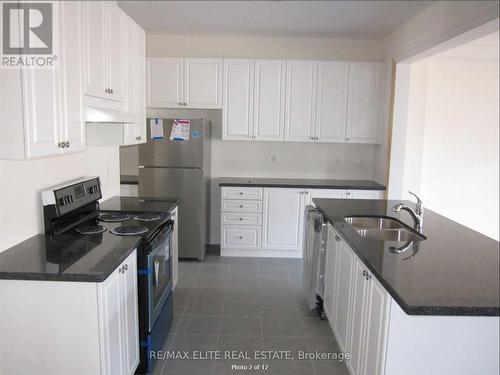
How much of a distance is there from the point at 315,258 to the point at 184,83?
2505 millimetres

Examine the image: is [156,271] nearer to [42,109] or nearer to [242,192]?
[42,109]

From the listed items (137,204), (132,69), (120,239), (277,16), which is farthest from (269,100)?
(120,239)

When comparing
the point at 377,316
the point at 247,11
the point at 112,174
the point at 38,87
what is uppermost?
the point at 247,11

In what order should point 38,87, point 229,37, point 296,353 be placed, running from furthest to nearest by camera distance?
point 229,37, point 296,353, point 38,87

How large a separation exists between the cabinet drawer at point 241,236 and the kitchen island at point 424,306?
2.24 meters

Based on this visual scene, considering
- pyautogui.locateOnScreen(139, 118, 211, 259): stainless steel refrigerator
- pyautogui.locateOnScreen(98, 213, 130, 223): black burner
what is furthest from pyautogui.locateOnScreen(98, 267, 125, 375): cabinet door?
pyautogui.locateOnScreen(139, 118, 211, 259): stainless steel refrigerator

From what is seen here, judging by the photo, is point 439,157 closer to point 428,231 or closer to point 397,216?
point 397,216

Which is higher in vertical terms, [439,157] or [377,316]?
[439,157]

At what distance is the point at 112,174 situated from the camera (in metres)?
3.29

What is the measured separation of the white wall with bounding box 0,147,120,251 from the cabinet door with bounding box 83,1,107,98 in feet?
1.66

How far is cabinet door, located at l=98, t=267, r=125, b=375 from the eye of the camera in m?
1.73

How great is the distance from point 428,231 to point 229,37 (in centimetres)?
329

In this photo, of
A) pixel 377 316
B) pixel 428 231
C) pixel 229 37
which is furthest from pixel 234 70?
pixel 377 316

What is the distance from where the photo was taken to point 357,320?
81.4 inches
